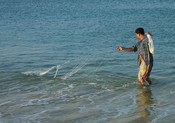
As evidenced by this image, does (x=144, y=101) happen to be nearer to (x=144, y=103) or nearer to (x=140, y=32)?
(x=144, y=103)

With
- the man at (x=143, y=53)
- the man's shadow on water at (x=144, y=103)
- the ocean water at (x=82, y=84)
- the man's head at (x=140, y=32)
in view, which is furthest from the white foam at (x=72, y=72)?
the man's head at (x=140, y=32)

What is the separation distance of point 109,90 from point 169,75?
2.78 metres

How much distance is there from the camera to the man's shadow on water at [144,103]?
9.33 meters

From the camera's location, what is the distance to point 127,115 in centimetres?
955

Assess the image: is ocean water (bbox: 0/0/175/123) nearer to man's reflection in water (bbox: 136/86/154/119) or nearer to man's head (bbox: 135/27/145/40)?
man's reflection in water (bbox: 136/86/154/119)

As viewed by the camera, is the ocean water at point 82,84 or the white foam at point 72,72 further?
the white foam at point 72,72

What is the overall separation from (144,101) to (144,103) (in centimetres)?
20

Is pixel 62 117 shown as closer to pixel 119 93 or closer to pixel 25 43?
pixel 119 93

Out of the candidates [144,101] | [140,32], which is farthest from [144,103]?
[140,32]

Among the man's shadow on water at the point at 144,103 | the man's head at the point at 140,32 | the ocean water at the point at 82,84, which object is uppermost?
the man's head at the point at 140,32

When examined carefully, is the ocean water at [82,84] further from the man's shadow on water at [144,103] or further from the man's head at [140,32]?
the man's head at [140,32]

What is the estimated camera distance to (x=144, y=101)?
10.7 meters

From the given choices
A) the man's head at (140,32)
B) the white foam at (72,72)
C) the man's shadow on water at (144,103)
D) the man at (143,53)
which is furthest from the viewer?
the white foam at (72,72)

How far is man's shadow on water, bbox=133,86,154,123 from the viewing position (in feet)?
30.6
